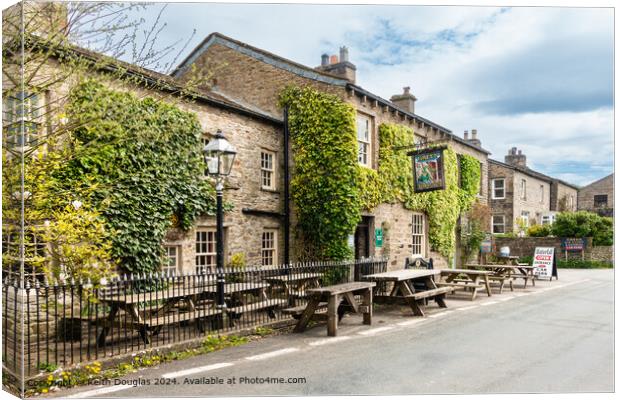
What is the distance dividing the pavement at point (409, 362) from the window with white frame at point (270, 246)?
410 centimetres

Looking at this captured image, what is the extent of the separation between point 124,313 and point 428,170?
916 cm

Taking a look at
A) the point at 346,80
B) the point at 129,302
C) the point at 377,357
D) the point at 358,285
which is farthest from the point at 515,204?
the point at 129,302

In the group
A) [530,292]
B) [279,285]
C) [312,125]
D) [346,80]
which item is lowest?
[530,292]

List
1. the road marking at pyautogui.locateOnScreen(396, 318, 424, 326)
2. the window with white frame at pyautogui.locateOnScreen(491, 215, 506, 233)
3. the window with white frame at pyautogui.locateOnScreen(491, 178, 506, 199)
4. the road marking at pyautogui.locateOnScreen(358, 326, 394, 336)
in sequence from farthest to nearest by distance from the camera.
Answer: the window with white frame at pyautogui.locateOnScreen(491, 215, 506, 233)
the window with white frame at pyautogui.locateOnScreen(491, 178, 506, 199)
the road marking at pyautogui.locateOnScreen(396, 318, 424, 326)
the road marking at pyautogui.locateOnScreen(358, 326, 394, 336)

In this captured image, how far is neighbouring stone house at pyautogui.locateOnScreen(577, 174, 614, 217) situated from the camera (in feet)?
21.4

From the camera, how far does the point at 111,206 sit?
9523mm

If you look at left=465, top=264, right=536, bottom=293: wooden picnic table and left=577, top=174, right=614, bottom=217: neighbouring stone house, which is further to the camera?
left=465, top=264, right=536, bottom=293: wooden picnic table

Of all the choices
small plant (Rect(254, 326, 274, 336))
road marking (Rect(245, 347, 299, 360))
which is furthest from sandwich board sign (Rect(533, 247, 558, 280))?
road marking (Rect(245, 347, 299, 360))

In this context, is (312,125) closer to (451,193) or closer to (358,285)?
(358,285)

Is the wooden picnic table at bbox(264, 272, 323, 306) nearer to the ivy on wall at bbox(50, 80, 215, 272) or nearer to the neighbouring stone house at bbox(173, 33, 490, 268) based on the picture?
the ivy on wall at bbox(50, 80, 215, 272)

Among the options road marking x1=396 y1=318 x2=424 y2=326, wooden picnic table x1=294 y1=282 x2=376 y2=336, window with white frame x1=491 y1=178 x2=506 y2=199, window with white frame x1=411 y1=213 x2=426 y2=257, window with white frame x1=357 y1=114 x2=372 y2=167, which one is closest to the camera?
wooden picnic table x1=294 y1=282 x2=376 y2=336

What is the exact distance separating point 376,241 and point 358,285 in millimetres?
6022

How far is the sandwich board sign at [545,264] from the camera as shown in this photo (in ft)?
54.4

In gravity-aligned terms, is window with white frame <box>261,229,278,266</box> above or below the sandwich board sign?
above
